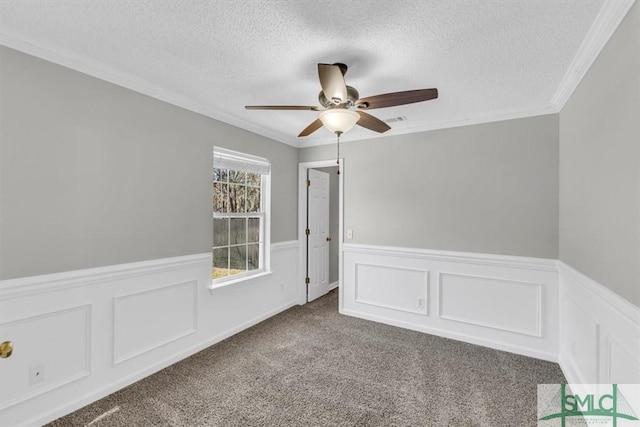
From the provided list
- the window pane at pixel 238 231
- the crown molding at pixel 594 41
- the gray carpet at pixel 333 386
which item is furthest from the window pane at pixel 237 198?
the crown molding at pixel 594 41

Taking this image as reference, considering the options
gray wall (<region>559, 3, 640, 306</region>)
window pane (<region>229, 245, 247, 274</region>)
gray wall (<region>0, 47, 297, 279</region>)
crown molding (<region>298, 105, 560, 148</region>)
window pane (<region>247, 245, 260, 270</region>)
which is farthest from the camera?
window pane (<region>247, 245, 260, 270</region>)

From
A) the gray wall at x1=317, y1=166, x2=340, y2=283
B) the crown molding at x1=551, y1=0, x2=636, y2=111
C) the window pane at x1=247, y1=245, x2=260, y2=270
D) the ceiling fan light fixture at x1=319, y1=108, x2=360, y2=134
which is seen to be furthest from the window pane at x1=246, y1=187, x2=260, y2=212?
the crown molding at x1=551, y1=0, x2=636, y2=111

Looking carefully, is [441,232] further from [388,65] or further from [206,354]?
[206,354]

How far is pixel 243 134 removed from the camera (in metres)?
3.48

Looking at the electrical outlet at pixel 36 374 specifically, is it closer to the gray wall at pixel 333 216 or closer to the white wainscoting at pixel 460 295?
the white wainscoting at pixel 460 295

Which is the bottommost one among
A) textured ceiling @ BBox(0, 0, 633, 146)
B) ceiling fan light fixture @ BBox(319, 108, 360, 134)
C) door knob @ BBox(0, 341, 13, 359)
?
door knob @ BBox(0, 341, 13, 359)

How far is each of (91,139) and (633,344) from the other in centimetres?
345

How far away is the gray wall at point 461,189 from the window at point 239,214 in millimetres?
1111

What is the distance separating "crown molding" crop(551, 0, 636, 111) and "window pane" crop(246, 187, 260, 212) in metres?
3.20

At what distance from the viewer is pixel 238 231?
3.56 meters

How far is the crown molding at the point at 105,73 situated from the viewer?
182 cm

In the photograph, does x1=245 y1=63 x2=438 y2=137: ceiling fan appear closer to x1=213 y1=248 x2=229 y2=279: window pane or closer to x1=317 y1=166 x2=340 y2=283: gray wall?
x1=213 y1=248 x2=229 y2=279: window pane

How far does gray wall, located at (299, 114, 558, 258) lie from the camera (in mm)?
2910

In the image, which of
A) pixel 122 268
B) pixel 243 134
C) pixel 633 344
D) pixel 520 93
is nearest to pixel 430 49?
pixel 520 93
